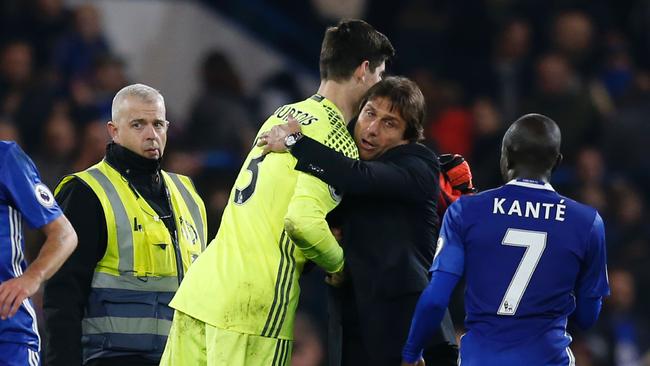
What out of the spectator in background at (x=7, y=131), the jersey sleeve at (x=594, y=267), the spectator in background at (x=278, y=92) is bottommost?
the jersey sleeve at (x=594, y=267)

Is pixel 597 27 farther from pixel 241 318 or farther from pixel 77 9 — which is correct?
pixel 241 318

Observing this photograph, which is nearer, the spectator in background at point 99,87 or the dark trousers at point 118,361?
the dark trousers at point 118,361

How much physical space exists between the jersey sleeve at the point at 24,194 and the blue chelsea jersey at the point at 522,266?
1.49 meters

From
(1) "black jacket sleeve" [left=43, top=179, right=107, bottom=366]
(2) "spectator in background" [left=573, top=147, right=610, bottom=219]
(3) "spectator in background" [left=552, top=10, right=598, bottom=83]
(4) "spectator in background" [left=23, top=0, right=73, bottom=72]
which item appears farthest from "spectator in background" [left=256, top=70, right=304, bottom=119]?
(1) "black jacket sleeve" [left=43, top=179, right=107, bottom=366]

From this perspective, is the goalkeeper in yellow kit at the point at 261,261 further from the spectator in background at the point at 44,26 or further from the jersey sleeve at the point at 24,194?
the spectator in background at the point at 44,26

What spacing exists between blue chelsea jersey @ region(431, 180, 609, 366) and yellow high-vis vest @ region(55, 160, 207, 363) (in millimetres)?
1408

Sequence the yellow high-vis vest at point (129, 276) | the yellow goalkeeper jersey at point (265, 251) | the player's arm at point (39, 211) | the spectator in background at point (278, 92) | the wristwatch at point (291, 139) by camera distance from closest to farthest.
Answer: the player's arm at point (39, 211) < the yellow goalkeeper jersey at point (265, 251) < the wristwatch at point (291, 139) < the yellow high-vis vest at point (129, 276) < the spectator in background at point (278, 92)

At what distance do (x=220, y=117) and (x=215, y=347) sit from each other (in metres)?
6.19

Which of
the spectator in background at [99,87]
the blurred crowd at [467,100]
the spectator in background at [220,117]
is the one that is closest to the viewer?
the blurred crowd at [467,100]

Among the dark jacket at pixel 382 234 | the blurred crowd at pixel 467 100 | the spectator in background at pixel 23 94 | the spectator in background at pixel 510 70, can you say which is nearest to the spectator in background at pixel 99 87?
the blurred crowd at pixel 467 100

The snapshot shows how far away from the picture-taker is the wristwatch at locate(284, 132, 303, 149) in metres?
5.57

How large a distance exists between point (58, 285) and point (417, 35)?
24.6 ft

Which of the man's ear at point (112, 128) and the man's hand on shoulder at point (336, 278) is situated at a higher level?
the man's ear at point (112, 128)

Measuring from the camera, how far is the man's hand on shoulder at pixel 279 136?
5.59 metres
